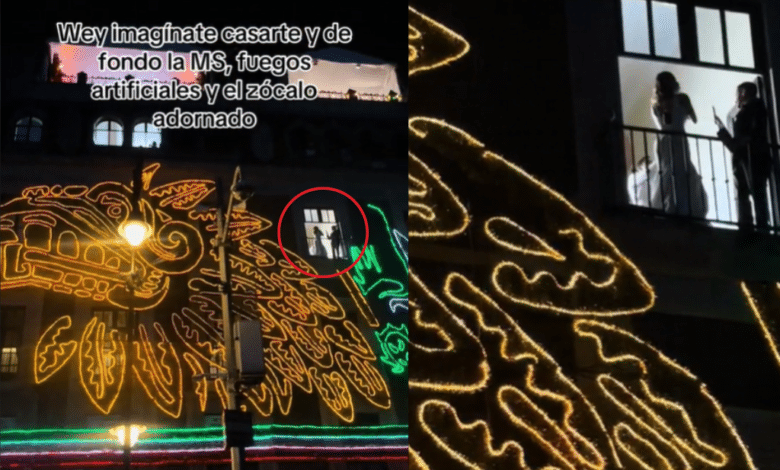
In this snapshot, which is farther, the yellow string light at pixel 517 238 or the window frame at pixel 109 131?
the window frame at pixel 109 131

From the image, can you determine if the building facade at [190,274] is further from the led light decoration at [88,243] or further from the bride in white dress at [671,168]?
the bride in white dress at [671,168]

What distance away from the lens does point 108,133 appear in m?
9.26

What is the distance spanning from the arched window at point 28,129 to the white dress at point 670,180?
213 inches

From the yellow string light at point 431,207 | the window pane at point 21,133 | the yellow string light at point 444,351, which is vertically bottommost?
the yellow string light at point 444,351

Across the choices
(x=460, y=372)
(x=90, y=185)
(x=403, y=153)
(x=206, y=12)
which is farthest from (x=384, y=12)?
(x=403, y=153)

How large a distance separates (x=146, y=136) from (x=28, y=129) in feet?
3.19

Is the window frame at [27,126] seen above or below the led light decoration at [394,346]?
above

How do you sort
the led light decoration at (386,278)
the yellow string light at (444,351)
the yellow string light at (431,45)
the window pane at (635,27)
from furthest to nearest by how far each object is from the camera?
1. the led light decoration at (386,278)
2. the window pane at (635,27)
3. the yellow string light at (431,45)
4. the yellow string light at (444,351)

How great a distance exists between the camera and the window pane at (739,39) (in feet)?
19.9

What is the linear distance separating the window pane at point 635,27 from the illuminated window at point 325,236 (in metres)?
3.55

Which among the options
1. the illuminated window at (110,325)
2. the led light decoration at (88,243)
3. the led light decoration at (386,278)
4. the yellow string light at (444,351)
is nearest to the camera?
the yellow string light at (444,351)

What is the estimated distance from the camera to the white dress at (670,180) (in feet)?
18.8

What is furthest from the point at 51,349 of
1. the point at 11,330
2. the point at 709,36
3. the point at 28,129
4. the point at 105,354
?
the point at 709,36

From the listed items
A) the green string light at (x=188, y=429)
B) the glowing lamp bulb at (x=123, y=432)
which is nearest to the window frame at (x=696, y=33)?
the glowing lamp bulb at (x=123, y=432)
